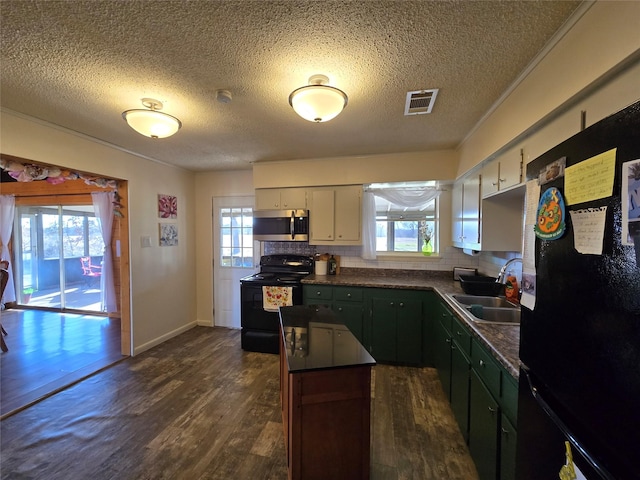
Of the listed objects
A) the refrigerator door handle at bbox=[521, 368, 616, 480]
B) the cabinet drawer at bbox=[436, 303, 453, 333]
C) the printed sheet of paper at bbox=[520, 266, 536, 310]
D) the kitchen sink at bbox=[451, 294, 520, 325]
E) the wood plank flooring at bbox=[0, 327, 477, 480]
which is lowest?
the wood plank flooring at bbox=[0, 327, 477, 480]

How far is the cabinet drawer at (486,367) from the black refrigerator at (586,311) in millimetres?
410

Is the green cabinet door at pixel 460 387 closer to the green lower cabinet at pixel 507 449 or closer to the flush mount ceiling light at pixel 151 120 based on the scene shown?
the green lower cabinet at pixel 507 449

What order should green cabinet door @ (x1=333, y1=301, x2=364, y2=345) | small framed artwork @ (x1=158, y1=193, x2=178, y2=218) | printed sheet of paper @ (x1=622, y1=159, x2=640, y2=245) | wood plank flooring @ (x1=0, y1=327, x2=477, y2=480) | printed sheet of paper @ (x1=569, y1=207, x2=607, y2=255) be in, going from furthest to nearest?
small framed artwork @ (x1=158, y1=193, x2=178, y2=218)
green cabinet door @ (x1=333, y1=301, x2=364, y2=345)
wood plank flooring @ (x1=0, y1=327, x2=477, y2=480)
printed sheet of paper @ (x1=569, y1=207, x2=607, y2=255)
printed sheet of paper @ (x1=622, y1=159, x2=640, y2=245)

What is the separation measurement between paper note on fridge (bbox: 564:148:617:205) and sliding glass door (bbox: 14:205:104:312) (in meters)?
6.49

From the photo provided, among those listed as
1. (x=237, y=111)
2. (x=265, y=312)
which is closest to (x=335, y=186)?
(x=237, y=111)

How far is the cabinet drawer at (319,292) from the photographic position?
327 cm

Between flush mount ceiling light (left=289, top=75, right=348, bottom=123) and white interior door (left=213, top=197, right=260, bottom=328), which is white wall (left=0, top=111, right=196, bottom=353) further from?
flush mount ceiling light (left=289, top=75, right=348, bottom=123)

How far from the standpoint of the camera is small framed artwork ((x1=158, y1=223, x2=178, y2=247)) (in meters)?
3.79

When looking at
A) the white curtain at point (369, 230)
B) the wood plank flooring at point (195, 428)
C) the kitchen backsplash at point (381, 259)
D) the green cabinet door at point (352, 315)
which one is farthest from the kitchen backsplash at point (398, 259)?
the wood plank flooring at point (195, 428)

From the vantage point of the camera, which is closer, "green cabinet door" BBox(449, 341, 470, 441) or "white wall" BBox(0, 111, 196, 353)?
"green cabinet door" BBox(449, 341, 470, 441)

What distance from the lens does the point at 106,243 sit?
15.0 ft

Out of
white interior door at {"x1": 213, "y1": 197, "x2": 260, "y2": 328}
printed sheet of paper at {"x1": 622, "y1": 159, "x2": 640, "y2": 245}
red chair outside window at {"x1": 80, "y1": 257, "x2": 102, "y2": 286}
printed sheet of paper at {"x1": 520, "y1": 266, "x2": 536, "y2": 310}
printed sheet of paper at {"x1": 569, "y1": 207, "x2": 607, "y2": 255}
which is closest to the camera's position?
printed sheet of paper at {"x1": 622, "y1": 159, "x2": 640, "y2": 245}

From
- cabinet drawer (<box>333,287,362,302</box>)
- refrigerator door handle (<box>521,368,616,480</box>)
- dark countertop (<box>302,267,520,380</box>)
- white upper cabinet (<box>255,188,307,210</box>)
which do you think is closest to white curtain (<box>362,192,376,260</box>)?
dark countertop (<box>302,267,520,380</box>)

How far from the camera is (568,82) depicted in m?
1.23
